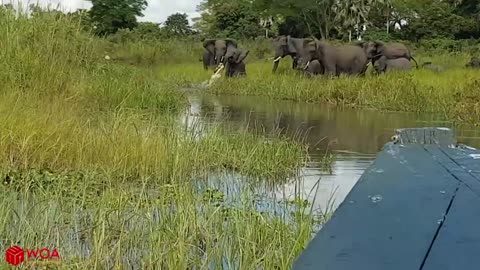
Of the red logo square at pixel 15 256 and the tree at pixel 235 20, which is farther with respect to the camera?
the tree at pixel 235 20

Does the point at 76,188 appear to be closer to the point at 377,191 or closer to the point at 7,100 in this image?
the point at 7,100

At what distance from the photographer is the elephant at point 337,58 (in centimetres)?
2241

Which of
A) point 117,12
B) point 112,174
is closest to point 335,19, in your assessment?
point 117,12

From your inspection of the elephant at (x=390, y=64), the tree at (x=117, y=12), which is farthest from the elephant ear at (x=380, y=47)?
the tree at (x=117, y=12)

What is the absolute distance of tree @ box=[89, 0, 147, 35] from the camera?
41347 millimetres

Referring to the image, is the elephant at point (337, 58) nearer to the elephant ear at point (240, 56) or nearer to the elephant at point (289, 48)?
the elephant at point (289, 48)

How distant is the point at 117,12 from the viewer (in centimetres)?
4412

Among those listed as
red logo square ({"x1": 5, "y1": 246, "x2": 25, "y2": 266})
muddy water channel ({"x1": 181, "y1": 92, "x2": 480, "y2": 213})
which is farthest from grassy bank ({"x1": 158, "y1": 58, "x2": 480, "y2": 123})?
red logo square ({"x1": 5, "y1": 246, "x2": 25, "y2": 266})

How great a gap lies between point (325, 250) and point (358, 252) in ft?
0.24

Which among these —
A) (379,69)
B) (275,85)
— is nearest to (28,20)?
(275,85)

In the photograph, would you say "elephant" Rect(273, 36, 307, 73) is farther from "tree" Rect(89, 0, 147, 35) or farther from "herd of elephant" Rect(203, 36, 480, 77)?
"tree" Rect(89, 0, 147, 35)

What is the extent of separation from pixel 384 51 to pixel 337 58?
6.39ft

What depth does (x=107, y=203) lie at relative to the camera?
408 cm

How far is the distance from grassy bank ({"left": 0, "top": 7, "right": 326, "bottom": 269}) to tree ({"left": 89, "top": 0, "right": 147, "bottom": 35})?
3233 centimetres
